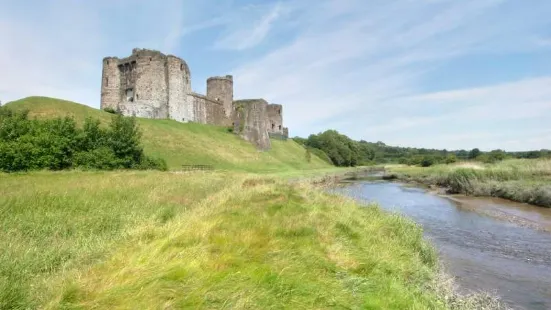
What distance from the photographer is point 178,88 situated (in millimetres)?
49812

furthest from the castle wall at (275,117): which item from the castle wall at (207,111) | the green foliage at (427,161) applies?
the green foliage at (427,161)

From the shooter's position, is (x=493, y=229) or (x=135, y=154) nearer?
(x=493, y=229)

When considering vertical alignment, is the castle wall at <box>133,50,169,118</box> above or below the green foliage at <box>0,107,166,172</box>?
above

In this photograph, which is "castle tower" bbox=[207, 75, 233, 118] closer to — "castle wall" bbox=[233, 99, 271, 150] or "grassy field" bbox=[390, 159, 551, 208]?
"castle wall" bbox=[233, 99, 271, 150]

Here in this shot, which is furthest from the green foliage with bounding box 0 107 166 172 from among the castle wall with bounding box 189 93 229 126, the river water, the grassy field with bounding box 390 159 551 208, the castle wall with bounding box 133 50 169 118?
the castle wall with bounding box 189 93 229 126

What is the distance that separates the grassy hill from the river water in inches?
933

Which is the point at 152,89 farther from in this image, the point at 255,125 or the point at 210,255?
the point at 210,255

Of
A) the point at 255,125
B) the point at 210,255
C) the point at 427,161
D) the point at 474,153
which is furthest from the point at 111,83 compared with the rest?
the point at 474,153

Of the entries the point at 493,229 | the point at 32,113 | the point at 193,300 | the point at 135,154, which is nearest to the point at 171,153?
the point at 135,154

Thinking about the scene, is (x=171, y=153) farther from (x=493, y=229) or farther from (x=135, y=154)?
(x=493, y=229)

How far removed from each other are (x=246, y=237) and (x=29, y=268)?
132 inches

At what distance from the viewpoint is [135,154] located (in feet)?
92.1

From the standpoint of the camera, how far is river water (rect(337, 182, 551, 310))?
888 cm

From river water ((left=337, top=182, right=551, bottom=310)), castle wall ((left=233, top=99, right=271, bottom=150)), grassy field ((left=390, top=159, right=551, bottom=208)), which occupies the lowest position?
river water ((left=337, top=182, right=551, bottom=310))
